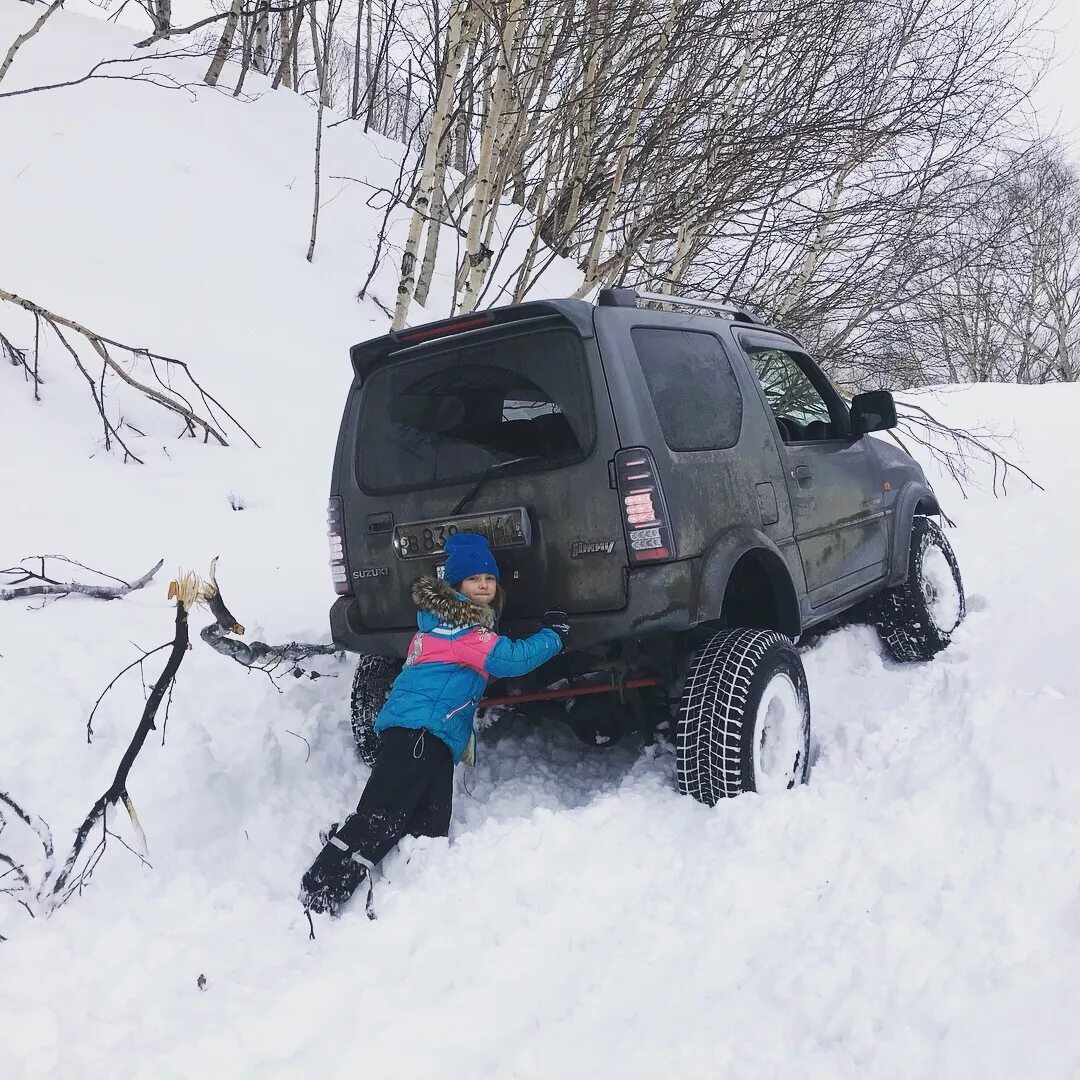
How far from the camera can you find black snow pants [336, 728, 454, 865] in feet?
9.67

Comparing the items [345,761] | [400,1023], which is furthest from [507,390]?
[400,1023]

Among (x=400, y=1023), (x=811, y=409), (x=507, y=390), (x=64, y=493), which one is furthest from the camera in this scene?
(x=64, y=493)

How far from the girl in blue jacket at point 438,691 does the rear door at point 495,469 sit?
0.14 meters

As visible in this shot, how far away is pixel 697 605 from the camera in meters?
3.01

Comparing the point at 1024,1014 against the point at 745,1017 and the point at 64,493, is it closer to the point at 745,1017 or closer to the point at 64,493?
the point at 745,1017

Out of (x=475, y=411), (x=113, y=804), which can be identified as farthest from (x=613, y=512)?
(x=113, y=804)

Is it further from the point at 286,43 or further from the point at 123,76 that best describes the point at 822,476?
the point at 286,43

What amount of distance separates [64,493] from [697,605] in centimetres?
455

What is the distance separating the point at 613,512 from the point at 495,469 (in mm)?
520

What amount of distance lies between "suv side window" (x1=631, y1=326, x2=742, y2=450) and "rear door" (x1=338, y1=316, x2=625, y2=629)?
1.01ft

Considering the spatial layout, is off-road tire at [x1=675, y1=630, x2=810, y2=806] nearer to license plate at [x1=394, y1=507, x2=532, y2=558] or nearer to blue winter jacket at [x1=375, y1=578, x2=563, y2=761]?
blue winter jacket at [x1=375, y1=578, x2=563, y2=761]

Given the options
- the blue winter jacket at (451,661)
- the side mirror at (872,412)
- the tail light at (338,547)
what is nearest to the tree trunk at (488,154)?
the side mirror at (872,412)

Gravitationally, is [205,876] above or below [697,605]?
below

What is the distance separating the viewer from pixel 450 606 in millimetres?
3107
